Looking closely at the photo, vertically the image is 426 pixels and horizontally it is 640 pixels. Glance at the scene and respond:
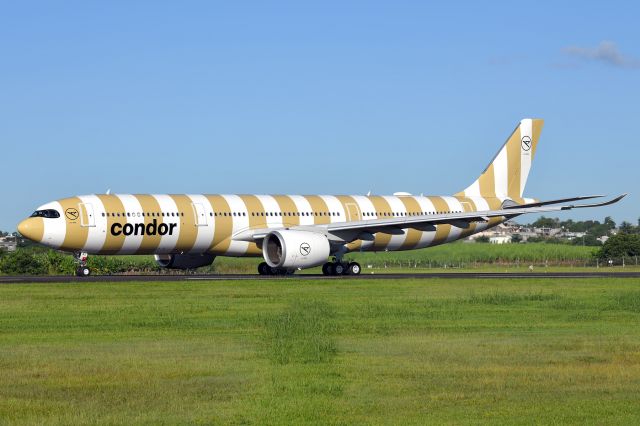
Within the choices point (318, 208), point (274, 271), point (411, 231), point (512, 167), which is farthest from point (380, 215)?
point (512, 167)

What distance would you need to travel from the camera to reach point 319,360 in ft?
62.4

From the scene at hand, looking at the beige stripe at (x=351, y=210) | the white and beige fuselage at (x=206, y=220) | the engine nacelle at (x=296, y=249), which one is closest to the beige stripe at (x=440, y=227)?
the white and beige fuselage at (x=206, y=220)

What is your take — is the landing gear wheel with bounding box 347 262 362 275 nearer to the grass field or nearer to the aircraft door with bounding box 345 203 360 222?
the aircraft door with bounding box 345 203 360 222

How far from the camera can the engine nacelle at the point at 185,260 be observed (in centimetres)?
5481

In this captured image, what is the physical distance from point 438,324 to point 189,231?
87.4 feet

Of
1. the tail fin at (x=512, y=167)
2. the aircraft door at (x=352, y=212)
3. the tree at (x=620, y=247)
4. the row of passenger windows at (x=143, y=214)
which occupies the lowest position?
the tree at (x=620, y=247)

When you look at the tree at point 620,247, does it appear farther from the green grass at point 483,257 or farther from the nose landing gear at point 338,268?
the nose landing gear at point 338,268

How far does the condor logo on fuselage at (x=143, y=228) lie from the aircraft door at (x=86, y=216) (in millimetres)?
964

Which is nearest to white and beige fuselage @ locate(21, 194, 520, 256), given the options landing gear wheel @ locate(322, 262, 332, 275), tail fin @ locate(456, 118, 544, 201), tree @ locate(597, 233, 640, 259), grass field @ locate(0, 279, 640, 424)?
landing gear wheel @ locate(322, 262, 332, 275)

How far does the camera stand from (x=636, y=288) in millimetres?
41406

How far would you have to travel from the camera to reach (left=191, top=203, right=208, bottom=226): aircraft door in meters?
51.5

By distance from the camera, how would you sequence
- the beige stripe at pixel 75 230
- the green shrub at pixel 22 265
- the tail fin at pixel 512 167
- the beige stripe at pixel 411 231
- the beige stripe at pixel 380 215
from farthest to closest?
1. the green shrub at pixel 22 265
2. the tail fin at pixel 512 167
3. the beige stripe at pixel 411 231
4. the beige stripe at pixel 380 215
5. the beige stripe at pixel 75 230

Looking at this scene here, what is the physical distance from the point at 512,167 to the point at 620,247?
40.8m

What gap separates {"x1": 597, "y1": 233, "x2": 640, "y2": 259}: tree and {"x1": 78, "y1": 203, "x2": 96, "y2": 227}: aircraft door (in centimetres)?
6083
